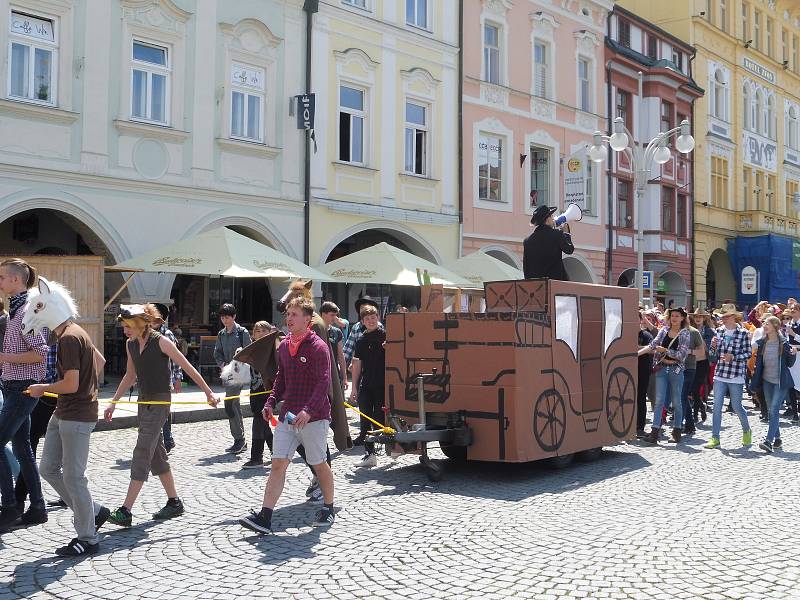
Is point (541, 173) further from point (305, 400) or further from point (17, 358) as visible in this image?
point (17, 358)

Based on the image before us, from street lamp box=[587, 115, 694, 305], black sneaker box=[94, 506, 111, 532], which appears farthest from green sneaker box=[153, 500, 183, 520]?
street lamp box=[587, 115, 694, 305]

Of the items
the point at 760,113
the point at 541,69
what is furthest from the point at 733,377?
the point at 760,113

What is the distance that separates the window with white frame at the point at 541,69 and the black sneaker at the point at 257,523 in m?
21.5

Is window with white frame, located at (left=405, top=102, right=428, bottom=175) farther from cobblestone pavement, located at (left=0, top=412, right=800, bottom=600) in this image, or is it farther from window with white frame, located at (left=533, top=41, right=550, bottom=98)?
cobblestone pavement, located at (left=0, top=412, right=800, bottom=600)

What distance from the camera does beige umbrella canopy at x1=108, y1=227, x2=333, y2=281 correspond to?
14.6m

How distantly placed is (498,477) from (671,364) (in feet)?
12.1

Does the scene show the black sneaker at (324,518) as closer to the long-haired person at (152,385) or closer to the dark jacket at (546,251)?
the long-haired person at (152,385)

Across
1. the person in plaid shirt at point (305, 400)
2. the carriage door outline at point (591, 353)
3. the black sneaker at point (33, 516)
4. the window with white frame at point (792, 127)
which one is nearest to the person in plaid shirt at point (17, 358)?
the black sneaker at point (33, 516)

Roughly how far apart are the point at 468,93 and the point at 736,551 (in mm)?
18811

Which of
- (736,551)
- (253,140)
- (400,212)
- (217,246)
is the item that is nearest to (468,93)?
(400,212)

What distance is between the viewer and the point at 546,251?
9453 millimetres

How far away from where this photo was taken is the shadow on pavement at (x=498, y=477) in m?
8.05

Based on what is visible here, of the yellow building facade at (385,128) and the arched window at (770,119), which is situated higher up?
the arched window at (770,119)

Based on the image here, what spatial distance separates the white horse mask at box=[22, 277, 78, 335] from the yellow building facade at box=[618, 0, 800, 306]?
29663 mm
